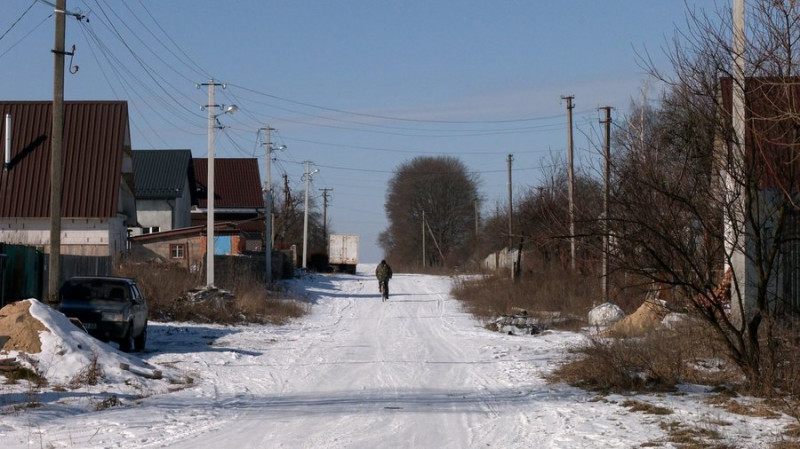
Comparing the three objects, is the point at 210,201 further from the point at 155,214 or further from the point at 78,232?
the point at 155,214

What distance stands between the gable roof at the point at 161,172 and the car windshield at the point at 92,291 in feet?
130

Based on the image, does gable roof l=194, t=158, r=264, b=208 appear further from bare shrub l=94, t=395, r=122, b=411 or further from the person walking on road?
bare shrub l=94, t=395, r=122, b=411

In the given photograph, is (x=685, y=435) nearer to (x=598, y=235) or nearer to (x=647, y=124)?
(x=598, y=235)

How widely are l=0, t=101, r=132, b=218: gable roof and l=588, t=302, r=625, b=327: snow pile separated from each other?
21661 mm

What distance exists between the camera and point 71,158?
41188mm

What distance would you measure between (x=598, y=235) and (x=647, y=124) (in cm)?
238

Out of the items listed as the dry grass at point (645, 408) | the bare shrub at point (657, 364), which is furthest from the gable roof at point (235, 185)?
the dry grass at point (645, 408)

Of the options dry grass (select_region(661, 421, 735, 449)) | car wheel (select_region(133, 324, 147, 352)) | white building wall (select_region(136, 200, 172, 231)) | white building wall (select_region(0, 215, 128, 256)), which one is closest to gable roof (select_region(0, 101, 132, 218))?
white building wall (select_region(0, 215, 128, 256))

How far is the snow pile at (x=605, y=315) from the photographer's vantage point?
27.6m

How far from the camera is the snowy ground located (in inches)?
416

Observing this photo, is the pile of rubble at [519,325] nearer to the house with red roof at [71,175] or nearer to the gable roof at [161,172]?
the house with red roof at [71,175]

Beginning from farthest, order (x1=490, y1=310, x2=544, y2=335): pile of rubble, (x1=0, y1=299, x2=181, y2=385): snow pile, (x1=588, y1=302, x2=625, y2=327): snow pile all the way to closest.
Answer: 1. (x1=588, y1=302, x2=625, y2=327): snow pile
2. (x1=490, y1=310, x2=544, y2=335): pile of rubble
3. (x1=0, y1=299, x2=181, y2=385): snow pile

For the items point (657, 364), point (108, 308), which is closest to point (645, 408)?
point (657, 364)

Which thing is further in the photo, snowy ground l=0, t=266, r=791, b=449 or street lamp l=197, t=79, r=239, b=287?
street lamp l=197, t=79, r=239, b=287
